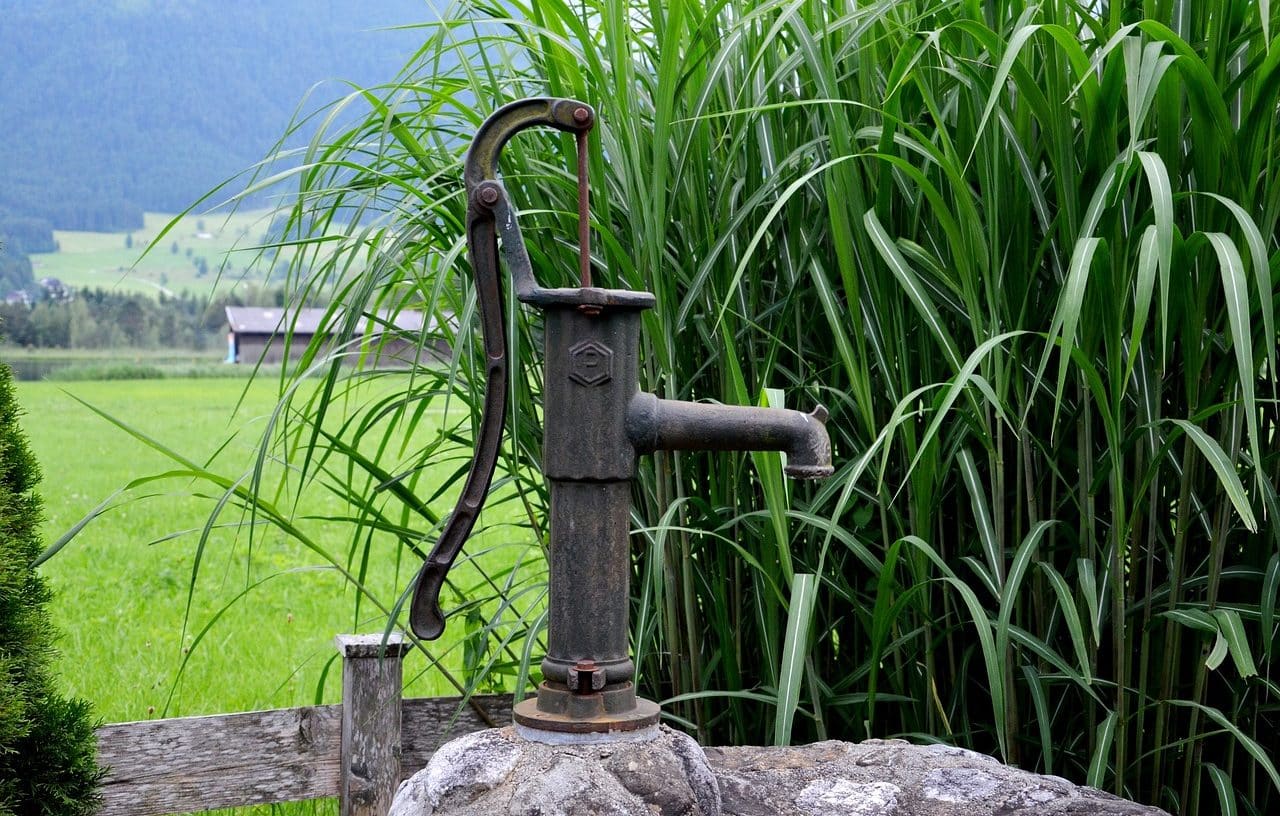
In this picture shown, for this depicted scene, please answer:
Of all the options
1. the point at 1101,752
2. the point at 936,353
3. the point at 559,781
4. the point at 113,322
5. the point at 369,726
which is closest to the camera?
the point at 559,781

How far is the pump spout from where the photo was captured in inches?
39.8

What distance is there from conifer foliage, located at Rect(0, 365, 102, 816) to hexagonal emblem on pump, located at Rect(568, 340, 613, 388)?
3.39 feet

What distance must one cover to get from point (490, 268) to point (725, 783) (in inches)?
23.0

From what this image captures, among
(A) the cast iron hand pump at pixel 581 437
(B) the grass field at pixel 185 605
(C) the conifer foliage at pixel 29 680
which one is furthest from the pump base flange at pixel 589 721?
(C) the conifer foliage at pixel 29 680

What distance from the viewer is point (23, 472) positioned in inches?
69.2

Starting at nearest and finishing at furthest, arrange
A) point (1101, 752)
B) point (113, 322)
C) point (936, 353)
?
point (1101, 752)
point (936, 353)
point (113, 322)

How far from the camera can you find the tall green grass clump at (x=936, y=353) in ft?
4.33

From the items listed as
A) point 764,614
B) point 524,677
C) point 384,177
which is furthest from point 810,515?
point 384,177

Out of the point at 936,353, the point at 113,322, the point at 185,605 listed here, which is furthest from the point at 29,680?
the point at 113,322

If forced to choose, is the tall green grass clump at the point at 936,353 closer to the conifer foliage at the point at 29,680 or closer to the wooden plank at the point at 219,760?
the conifer foliage at the point at 29,680

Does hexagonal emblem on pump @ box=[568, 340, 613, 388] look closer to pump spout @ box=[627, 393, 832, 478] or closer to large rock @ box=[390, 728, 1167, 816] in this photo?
pump spout @ box=[627, 393, 832, 478]

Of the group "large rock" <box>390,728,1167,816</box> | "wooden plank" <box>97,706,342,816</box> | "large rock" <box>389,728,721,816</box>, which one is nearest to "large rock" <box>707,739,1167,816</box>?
"large rock" <box>390,728,1167,816</box>

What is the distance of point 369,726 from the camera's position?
6.64 feet

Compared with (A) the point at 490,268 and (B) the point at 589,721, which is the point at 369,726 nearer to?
(B) the point at 589,721
